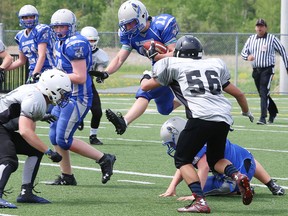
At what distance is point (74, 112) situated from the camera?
347 inches

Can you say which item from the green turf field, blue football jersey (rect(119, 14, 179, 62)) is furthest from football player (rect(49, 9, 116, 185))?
blue football jersey (rect(119, 14, 179, 62))

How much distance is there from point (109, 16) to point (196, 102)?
3709 centimetres

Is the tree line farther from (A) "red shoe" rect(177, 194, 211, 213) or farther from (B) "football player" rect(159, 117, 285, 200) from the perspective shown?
(A) "red shoe" rect(177, 194, 211, 213)

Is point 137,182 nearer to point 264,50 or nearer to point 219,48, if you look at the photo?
point 264,50

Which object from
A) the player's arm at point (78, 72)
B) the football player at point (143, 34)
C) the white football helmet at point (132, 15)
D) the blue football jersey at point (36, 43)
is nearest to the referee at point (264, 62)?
the blue football jersey at point (36, 43)

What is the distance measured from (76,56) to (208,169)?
67.5 inches

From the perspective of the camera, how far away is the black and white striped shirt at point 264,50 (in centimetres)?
1563

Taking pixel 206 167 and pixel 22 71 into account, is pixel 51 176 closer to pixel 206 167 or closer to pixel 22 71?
pixel 206 167

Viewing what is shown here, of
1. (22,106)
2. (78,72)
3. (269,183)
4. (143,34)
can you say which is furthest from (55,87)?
(143,34)

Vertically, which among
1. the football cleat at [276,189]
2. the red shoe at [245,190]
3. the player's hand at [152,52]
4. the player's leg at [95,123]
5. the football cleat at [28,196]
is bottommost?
the player's leg at [95,123]

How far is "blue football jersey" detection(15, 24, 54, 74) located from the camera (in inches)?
478

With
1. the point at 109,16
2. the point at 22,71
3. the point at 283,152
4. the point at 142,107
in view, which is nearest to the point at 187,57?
the point at 142,107

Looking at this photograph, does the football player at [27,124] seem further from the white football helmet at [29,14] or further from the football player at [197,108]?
the white football helmet at [29,14]

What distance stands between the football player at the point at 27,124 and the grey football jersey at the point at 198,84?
830 millimetres
